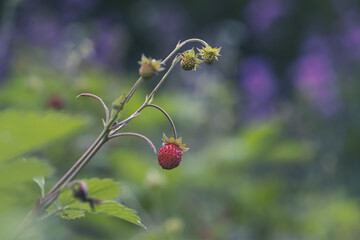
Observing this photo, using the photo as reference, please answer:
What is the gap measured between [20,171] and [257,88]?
3.89 metres

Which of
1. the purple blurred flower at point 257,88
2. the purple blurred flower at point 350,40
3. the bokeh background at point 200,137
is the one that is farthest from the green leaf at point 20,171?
the purple blurred flower at point 350,40

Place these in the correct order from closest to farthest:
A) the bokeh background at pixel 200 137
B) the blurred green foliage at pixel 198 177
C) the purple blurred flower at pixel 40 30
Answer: the bokeh background at pixel 200 137 < the blurred green foliage at pixel 198 177 < the purple blurred flower at pixel 40 30

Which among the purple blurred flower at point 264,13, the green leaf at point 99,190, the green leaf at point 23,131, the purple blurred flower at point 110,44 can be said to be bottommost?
the green leaf at point 23,131

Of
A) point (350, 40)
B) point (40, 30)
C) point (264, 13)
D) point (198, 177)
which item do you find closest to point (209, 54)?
point (198, 177)

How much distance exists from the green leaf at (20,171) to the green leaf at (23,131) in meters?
0.02

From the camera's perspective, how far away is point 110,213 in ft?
1.98

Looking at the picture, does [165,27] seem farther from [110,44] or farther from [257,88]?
[110,44]

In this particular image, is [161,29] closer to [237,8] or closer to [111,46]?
[111,46]

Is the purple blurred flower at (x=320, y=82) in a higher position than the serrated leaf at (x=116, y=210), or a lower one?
higher

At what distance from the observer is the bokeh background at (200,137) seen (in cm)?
174

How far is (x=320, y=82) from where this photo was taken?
3922 millimetres

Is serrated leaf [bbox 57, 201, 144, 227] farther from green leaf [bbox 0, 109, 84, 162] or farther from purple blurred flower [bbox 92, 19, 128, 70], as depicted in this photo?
purple blurred flower [bbox 92, 19, 128, 70]

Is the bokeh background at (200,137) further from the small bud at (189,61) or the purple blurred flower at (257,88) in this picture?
the small bud at (189,61)

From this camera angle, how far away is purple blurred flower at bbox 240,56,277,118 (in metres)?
4.25
